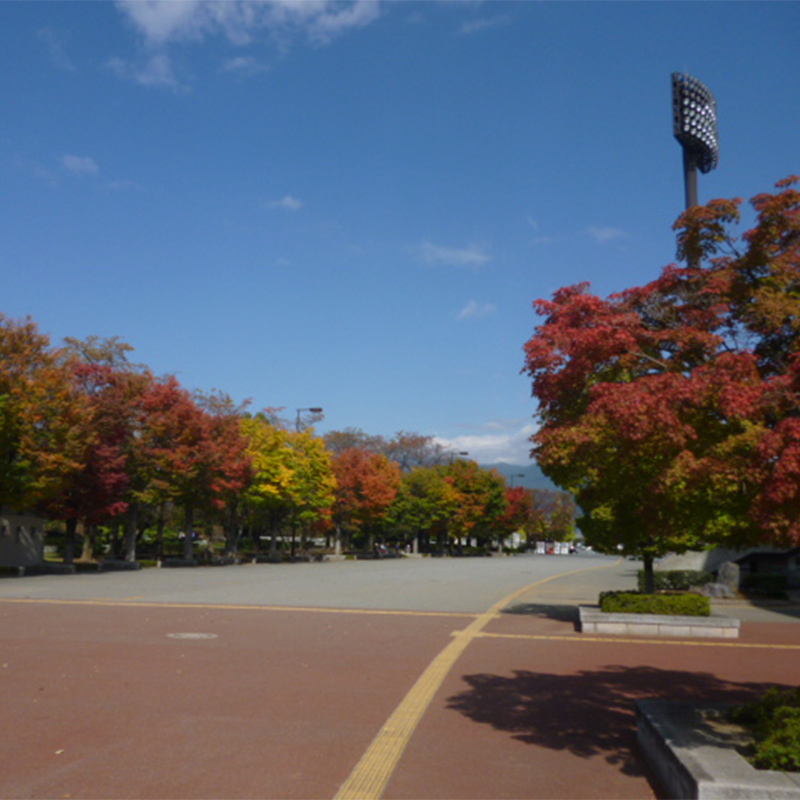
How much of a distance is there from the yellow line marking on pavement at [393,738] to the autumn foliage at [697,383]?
2974 millimetres

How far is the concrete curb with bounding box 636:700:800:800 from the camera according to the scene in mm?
4797

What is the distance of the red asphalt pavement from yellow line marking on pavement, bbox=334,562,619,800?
9cm

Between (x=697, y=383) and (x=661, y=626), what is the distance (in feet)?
35.4

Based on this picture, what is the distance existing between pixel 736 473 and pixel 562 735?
10.8ft

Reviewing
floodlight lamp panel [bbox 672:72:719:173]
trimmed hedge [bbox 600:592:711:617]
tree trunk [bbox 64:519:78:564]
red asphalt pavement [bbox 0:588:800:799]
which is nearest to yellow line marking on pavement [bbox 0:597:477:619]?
red asphalt pavement [bbox 0:588:800:799]

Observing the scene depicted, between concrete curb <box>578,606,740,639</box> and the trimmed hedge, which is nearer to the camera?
concrete curb <box>578,606,740,639</box>

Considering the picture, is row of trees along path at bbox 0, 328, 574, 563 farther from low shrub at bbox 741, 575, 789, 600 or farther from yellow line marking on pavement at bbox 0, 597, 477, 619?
low shrub at bbox 741, 575, 789, 600

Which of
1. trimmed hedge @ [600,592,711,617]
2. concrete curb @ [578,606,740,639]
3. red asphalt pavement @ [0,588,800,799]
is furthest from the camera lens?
trimmed hedge @ [600,592,711,617]

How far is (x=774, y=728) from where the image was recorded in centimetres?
589

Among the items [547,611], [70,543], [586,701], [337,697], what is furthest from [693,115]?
[337,697]

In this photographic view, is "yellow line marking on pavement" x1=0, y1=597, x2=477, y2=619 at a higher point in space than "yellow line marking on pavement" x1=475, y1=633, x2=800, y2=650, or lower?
higher

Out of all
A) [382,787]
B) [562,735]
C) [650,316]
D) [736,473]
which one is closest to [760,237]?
[650,316]

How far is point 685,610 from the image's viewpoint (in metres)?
16.0

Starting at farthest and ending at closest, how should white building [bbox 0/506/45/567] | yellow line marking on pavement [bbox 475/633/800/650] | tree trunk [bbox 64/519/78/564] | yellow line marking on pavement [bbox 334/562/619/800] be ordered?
white building [bbox 0/506/45/567], tree trunk [bbox 64/519/78/564], yellow line marking on pavement [bbox 475/633/800/650], yellow line marking on pavement [bbox 334/562/619/800]
